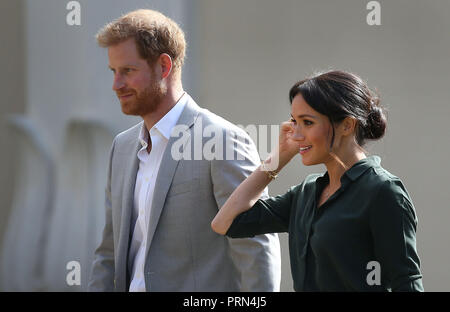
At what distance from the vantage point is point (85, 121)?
16.3 feet

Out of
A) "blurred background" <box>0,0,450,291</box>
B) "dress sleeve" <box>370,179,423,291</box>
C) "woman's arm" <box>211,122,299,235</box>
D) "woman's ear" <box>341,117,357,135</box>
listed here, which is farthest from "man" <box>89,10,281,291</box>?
"blurred background" <box>0,0,450,291</box>

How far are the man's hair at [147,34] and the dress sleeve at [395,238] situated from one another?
1321mm

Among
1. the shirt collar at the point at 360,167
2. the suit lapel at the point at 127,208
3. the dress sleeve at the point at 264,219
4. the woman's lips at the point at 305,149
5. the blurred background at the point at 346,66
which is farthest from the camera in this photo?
the blurred background at the point at 346,66

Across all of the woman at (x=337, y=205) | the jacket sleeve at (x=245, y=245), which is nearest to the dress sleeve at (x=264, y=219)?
the woman at (x=337, y=205)

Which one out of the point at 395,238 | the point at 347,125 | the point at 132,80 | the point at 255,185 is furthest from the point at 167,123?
the point at 395,238

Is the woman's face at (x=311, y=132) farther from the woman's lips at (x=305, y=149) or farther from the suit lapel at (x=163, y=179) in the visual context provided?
the suit lapel at (x=163, y=179)

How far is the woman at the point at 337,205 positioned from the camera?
6.97 feet

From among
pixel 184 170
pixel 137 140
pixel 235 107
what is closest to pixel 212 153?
pixel 184 170

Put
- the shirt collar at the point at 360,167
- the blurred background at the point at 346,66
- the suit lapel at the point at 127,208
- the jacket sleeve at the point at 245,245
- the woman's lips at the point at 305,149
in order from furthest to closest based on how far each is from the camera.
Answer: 1. the blurred background at the point at 346,66
2. the suit lapel at the point at 127,208
3. the jacket sleeve at the point at 245,245
4. the woman's lips at the point at 305,149
5. the shirt collar at the point at 360,167

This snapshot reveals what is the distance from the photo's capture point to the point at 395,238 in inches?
82.4

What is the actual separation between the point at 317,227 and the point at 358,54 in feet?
8.39

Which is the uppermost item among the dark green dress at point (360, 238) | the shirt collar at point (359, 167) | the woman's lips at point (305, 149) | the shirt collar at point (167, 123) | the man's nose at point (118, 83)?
the man's nose at point (118, 83)

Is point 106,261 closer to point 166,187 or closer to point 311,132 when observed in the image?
point 166,187
